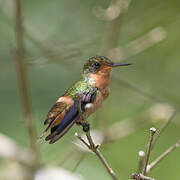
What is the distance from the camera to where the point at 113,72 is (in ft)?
16.1

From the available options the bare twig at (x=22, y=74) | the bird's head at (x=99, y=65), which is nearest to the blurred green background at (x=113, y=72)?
the bare twig at (x=22, y=74)

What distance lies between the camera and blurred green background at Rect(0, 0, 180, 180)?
4.34m

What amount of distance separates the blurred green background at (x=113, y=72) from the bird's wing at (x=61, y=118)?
112 cm

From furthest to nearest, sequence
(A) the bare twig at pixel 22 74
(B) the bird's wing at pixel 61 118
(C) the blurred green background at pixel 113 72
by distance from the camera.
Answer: (C) the blurred green background at pixel 113 72 → (A) the bare twig at pixel 22 74 → (B) the bird's wing at pixel 61 118

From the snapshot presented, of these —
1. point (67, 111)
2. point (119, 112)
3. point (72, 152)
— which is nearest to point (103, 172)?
point (119, 112)

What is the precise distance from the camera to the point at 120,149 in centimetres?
541

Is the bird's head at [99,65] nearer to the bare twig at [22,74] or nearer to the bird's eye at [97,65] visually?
the bird's eye at [97,65]

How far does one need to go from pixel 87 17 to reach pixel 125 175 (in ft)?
11.8

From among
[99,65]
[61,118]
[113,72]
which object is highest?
[113,72]

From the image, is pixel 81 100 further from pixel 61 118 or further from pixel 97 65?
pixel 97 65

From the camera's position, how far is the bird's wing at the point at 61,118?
1932mm

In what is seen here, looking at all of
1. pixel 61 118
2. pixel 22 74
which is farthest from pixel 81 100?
pixel 22 74

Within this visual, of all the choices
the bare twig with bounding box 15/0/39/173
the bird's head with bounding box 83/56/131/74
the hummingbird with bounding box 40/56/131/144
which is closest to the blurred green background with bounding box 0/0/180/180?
the bare twig with bounding box 15/0/39/173

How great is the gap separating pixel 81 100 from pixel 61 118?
16 cm
